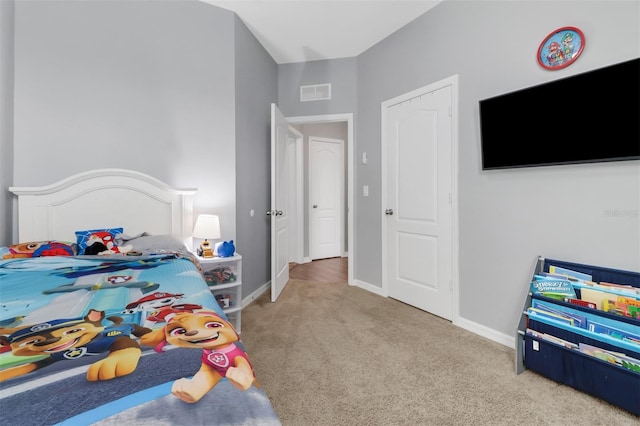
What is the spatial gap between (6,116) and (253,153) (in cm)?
188

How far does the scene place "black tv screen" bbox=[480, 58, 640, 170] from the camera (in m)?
1.59

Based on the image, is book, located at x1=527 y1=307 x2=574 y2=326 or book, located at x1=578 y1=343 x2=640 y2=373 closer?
book, located at x1=578 y1=343 x2=640 y2=373

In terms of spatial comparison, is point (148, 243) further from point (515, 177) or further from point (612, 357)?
point (612, 357)

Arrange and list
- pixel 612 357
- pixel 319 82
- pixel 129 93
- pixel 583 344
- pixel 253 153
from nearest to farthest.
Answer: pixel 612 357
pixel 583 344
pixel 129 93
pixel 253 153
pixel 319 82

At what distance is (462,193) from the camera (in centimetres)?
252

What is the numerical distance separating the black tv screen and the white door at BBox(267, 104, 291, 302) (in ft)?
6.27

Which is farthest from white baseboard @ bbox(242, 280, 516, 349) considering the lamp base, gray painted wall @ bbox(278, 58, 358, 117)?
gray painted wall @ bbox(278, 58, 358, 117)

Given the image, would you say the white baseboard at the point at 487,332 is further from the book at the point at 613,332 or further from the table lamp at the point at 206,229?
the table lamp at the point at 206,229

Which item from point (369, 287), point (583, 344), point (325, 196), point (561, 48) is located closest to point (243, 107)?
point (369, 287)

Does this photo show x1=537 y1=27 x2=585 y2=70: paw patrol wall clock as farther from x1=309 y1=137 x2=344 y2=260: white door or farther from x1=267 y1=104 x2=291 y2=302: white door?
x1=309 y1=137 x2=344 y2=260: white door

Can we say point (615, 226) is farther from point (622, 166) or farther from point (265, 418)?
point (265, 418)

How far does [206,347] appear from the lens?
815 millimetres

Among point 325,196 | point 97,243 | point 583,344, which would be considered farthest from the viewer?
point 325,196

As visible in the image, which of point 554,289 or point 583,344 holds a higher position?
point 554,289
